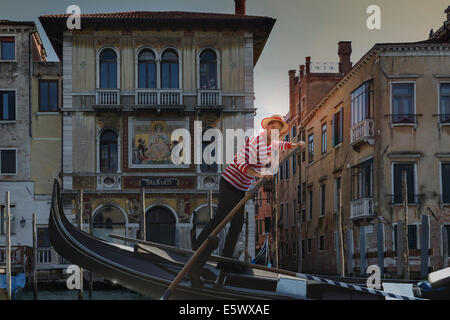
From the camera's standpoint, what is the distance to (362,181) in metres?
11.4

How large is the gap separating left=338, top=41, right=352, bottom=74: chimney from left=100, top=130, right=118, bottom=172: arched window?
20.8ft

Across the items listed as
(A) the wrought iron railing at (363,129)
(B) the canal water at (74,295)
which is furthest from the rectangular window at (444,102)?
(B) the canal water at (74,295)

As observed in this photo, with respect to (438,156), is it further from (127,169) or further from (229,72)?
(127,169)

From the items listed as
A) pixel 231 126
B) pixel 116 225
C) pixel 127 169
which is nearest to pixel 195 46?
pixel 231 126

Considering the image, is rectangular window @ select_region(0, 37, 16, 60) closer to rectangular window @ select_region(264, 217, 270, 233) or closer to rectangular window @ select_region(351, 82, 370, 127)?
rectangular window @ select_region(351, 82, 370, 127)

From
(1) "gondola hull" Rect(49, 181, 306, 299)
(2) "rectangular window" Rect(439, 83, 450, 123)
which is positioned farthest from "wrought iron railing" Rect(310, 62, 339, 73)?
(1) "gondola hull" Rect(49, 181, 306, 299)

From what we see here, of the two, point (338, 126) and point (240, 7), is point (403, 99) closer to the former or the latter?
point (338, 126)

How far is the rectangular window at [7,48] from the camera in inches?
455

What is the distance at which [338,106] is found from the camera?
12805 millimetres

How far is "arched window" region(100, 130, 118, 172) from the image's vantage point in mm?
11258

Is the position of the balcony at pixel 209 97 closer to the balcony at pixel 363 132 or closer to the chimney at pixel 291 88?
the balcony at pixel 363 132

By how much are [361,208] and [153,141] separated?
11.8 ft

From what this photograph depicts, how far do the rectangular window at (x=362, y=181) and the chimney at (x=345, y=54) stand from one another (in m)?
4.31

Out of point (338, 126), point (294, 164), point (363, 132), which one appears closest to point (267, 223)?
point (294, 164)
